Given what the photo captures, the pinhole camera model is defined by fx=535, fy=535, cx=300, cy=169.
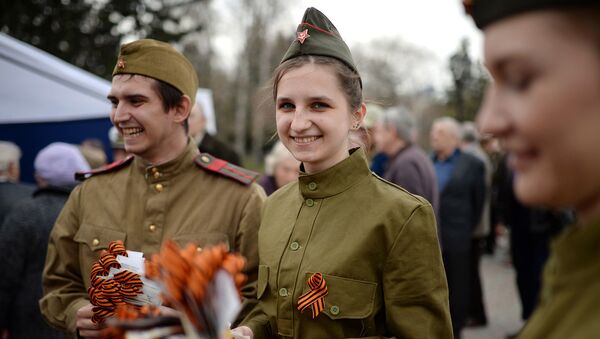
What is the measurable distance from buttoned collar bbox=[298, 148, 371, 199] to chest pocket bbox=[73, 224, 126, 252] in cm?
97

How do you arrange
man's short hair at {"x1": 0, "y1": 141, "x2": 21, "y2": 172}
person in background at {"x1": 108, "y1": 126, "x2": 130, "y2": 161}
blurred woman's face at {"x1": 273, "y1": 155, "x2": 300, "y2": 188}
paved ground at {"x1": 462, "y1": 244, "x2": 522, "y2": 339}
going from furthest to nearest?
person in background at {"x1": 108, "y1": 126, "x2": 130, "y2": 161}, paved ground at {"x1": 462, "y1": 244, "x2": 522, "y2": 339}, blurred woman's face at {"x1": 273, "y1": 155, "x2": 300, "y2": 188}, man's short hair at {"x1": 0, "y1": 141, "x2": 21, "y2": 172}

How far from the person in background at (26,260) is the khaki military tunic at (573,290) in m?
3.30

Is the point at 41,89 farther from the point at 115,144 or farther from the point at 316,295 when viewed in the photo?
the point at 316,295

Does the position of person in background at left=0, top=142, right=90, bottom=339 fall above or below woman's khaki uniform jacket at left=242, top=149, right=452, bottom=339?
below

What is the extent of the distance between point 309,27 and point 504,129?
1294mm

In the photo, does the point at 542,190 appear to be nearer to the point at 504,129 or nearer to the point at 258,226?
the point at 504,129

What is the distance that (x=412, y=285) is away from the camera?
173cm

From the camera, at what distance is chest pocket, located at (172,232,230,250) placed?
2301mm

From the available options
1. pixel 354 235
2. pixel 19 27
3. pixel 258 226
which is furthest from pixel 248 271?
pixel 19 27

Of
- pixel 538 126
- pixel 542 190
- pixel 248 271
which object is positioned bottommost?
pixel 248 271

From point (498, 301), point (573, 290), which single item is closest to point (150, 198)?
point (573, 290)

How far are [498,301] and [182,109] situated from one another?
640 centimetres

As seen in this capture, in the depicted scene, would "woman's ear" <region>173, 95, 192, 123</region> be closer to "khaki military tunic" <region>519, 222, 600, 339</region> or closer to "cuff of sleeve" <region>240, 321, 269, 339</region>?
"cuff of sleeve" <region>240, 321, 269, 339</region>

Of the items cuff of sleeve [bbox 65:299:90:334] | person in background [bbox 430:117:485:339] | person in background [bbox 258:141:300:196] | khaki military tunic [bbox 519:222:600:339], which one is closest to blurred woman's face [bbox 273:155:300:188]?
person in background [bbox 258:141:300:196]
